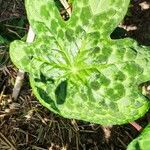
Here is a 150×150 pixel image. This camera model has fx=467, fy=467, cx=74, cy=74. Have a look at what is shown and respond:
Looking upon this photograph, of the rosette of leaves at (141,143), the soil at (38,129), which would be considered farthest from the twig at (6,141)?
the rosette of leaves at (141,143)

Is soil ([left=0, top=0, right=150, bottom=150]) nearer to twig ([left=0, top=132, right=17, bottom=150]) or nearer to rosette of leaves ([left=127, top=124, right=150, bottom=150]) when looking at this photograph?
twig ([left=0, top=132, right=17, bottom=150])

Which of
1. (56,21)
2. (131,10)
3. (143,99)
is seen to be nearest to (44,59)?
(56,21)

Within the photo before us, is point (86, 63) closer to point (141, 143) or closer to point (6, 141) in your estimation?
point (141, 143)

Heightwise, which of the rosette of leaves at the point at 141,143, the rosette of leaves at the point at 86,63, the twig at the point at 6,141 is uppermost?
the rosette of leaves at the point at 86,63

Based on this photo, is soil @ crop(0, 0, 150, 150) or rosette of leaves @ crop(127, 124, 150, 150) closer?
rosette of leaves @ crop(127, 124, 150, 150)

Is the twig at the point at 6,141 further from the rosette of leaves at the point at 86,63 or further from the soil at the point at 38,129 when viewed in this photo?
the rosette of leaves at the point at 86,63

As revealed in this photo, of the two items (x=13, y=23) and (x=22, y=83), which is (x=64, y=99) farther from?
(x=13, y=23)

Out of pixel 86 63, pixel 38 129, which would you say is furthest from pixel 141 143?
pixel 38 129

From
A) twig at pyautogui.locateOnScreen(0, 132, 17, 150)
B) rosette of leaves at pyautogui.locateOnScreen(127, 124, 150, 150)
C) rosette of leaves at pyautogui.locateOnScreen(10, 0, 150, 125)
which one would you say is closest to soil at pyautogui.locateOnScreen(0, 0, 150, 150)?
twig at pyautogui.locateOnScreen(0, 132, 17, 150)
